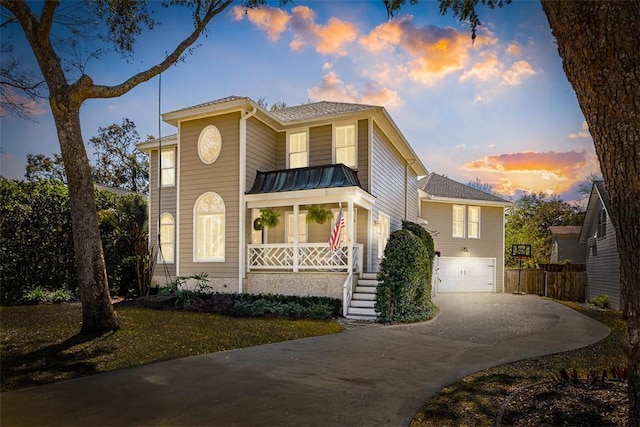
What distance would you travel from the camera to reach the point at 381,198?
15.8 meters

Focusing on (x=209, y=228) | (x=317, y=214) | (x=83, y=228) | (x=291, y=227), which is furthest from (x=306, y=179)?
(x=83, y=228)

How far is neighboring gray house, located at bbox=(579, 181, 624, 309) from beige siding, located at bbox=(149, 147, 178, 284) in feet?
52.9

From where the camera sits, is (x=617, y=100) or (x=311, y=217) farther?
(x=311, y=217)

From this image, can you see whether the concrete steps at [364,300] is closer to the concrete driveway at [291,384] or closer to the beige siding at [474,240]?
the concrete driveway at [291,384]

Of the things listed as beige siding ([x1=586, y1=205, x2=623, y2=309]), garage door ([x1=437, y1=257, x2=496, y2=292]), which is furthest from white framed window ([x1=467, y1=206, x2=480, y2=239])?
beige siding ([x1=586, y1=205, x2=623, y2=309])

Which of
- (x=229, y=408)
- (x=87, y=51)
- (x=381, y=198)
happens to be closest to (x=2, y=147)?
(x=87, y=51)

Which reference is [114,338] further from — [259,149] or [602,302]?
[602,302]

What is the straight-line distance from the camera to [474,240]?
24.1 m

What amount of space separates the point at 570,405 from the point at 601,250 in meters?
17.7

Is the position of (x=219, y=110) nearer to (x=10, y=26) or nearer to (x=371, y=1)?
(x=10, y=26)

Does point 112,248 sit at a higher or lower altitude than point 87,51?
lower

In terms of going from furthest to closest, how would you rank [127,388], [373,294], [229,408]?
1. [373,294]
2. [127,388]
3. [229,408]

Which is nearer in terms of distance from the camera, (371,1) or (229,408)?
(229,408)

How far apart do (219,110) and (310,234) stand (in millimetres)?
5140
